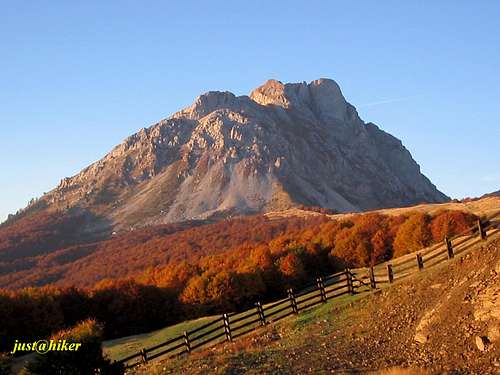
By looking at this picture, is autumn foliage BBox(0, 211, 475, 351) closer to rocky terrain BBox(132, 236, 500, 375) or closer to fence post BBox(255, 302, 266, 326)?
fence post BBox(255, 302, 266, 326)

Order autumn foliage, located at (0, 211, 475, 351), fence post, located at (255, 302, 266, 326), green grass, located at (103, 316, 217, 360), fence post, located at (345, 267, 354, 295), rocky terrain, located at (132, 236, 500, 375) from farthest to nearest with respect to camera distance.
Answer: autumn foliage, located at (0, 211, 475, 351)
green grass, located at (103, 316, 217, 360)
fence post, located at (345, 267, 354, 295)
fence post, located at (255, 302, 266, 326)
rocky terrain, located at (132, 236, 500, 375)

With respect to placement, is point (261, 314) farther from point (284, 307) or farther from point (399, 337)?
point (399, 337)

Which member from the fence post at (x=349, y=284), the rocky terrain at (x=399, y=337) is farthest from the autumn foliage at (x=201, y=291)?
the rocky terrain at (x=399, y=337)

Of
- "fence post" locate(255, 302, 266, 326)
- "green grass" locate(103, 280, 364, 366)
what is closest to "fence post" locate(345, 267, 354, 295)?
"green grass" locate(103, 280, 364, 366)

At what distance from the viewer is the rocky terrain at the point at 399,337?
70.0 ft

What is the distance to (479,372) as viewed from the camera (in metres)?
19.4

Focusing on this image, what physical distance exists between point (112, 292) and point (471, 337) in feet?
210

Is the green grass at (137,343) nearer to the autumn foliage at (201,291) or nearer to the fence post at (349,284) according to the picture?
the fence post at (349,284)

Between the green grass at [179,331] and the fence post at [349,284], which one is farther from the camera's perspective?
the fence post at [349,284]

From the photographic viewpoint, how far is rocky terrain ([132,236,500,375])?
21.3 metres

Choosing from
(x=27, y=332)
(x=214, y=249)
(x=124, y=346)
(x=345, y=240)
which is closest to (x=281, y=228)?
(x=214, y=249)

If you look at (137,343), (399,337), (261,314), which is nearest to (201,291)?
(137,343)

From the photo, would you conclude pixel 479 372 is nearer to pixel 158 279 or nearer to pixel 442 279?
pixel 442 279

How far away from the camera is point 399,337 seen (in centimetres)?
2481
